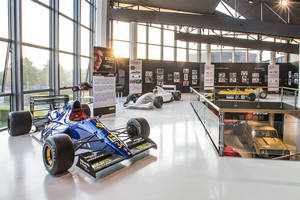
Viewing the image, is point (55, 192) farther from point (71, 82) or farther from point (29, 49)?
point (71, 82)

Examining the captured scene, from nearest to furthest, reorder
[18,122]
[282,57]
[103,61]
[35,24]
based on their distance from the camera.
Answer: [18,122] < [35,24] < [103,61] < [282,57]

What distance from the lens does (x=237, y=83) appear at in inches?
721

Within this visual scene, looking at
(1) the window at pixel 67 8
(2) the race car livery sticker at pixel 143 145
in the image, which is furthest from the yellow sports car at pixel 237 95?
(2) the race car livery sticker at pixel 143 145

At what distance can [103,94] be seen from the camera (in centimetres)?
761

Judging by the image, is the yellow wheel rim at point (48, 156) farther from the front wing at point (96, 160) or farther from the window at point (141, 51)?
the window at point (141, 51)

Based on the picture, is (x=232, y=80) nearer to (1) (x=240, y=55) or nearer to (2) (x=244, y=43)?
(2) (x=244, y=43)

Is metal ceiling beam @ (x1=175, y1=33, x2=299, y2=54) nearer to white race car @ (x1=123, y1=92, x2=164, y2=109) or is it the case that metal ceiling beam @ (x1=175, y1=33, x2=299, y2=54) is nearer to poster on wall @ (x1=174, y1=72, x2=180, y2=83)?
poster on wall @ (x1=174, y1=72, x2=180, y2=83)

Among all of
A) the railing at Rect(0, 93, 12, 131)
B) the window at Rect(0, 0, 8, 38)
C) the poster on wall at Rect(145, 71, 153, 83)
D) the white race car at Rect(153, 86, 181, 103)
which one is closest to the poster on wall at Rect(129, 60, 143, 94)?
the white race car at Rect(153, 86, 181, 103)

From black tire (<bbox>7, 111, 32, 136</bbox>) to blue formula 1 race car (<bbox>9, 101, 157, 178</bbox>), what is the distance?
22 millimetres

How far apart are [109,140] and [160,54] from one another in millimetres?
15587

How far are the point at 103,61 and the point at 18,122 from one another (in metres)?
3.43

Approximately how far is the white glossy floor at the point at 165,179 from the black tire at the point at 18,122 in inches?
31.9

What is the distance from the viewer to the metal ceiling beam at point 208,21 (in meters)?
11.2

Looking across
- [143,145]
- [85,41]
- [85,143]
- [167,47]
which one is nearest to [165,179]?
[143,145]
